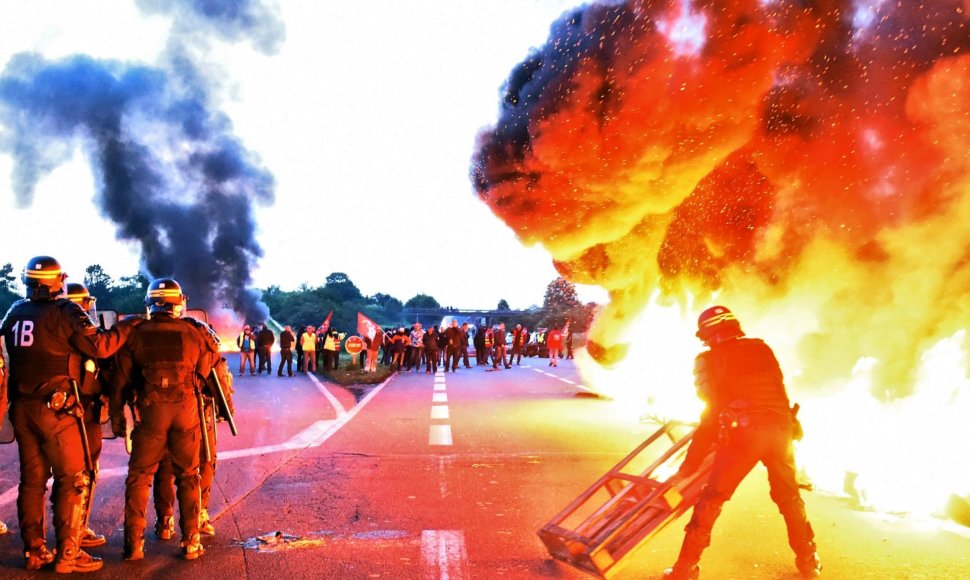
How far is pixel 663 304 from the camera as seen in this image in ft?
41.4

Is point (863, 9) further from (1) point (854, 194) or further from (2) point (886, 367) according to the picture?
(2) point (886, 367)

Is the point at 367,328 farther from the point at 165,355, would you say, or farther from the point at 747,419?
the point at 747,419

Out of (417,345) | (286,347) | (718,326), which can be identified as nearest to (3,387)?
(718,326)

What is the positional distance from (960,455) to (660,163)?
5054mm

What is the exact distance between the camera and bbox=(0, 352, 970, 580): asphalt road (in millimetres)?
4707

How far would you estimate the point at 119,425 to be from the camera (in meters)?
5.35

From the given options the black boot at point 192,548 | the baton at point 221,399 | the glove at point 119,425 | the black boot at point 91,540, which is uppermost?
the baton at point 221,399

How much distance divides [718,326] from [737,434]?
26.3 inches

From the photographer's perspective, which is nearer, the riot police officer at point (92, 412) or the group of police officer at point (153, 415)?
the group of police officer at point (153, 415)

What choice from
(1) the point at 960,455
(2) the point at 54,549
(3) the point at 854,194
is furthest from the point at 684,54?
(2) the point at 54,549

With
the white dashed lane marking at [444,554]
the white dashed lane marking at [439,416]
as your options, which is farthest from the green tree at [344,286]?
the white dashed lane marking at [444,554]

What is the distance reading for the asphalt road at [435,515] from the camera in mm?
4707

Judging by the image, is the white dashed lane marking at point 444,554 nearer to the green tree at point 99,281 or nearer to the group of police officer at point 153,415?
the group of police officer at point 153,415

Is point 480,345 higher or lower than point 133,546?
higher
